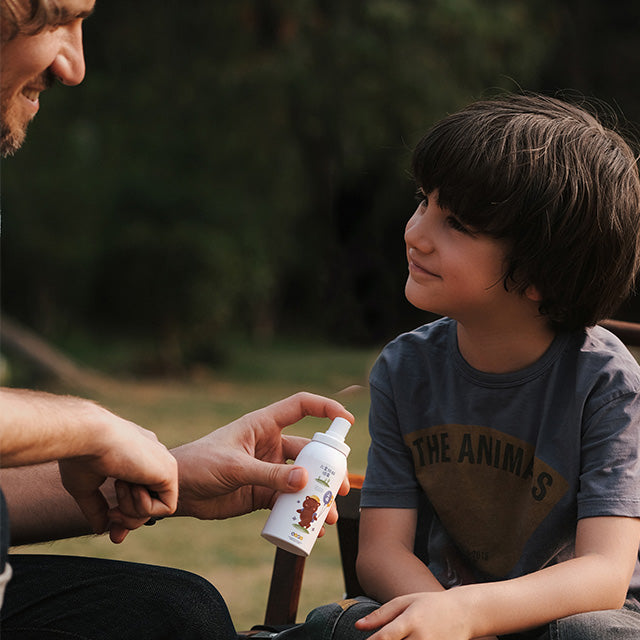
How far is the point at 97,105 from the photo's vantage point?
1101cm

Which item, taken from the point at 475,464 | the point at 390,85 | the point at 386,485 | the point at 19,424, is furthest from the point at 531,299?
the point at 390,85

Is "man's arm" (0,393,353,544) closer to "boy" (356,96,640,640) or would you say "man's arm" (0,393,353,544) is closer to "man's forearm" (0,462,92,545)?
"man's forearm" (0,462,92,545)

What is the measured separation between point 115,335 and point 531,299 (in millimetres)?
10811

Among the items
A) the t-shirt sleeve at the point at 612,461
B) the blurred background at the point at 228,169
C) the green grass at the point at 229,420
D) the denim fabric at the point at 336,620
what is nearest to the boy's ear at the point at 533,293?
the t-shirt sleeve at the point at 612,461

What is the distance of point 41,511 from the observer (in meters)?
1.68

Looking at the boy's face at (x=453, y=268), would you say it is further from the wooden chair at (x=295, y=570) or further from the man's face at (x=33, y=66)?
the man's face at (x=33, y=66)

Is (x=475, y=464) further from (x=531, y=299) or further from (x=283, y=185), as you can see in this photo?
(x=283, y=185)

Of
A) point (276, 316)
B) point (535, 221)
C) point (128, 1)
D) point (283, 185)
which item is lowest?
point (276, 316)

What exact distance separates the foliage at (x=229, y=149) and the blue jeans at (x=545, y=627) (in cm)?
871

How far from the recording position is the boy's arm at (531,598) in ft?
4.45

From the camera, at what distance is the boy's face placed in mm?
1618

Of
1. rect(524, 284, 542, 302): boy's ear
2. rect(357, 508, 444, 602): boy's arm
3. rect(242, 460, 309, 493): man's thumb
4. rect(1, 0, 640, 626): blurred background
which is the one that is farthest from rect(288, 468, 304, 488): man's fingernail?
rect(1, 0, 640, 626): blurred background

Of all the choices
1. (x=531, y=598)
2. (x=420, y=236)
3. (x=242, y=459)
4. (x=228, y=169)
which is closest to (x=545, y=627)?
(x=531, y=598)

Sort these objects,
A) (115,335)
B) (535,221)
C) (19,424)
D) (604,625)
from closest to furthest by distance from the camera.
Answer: (19,424) < (604,625) < (535,221) < (115,335)
